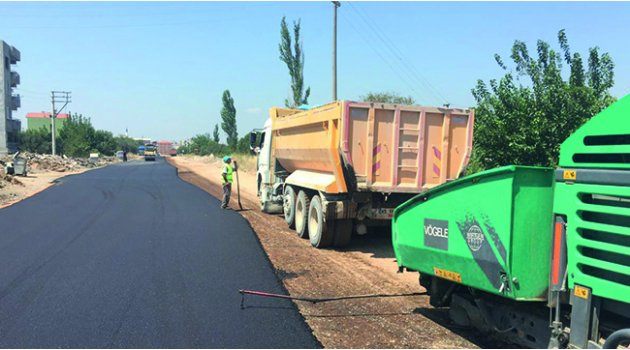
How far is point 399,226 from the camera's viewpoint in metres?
4.96

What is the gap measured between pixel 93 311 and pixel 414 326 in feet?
10.7

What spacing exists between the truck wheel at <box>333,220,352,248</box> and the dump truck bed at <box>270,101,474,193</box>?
0.73 metres

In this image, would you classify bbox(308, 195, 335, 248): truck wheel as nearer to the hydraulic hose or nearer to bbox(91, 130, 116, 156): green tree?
the hydraulic hose

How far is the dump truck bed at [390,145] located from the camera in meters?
7.97

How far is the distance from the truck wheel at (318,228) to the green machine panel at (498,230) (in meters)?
4.62

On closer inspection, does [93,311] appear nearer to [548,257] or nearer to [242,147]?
[548,257]

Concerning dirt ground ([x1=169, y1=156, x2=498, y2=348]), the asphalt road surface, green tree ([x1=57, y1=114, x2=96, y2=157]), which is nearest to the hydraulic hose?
dirt ground ([x1=169, y1=156, x2=498, y2=348])

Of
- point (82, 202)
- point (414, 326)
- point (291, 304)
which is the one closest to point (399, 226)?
point (414, 326)

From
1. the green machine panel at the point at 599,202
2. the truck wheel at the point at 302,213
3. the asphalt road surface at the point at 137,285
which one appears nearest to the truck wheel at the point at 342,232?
the truck wheel at the point at 302,213

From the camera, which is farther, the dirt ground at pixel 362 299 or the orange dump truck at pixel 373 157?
the orange dump truck at pixel 373 157

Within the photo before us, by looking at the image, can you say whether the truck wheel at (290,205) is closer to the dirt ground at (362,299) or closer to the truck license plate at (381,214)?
the dirt ground at (362,299)

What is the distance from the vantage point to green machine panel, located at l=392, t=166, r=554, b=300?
11.2ft

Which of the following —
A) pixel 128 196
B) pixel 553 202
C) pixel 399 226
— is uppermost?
pixel 553 202

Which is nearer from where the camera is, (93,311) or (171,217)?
(93,311)
